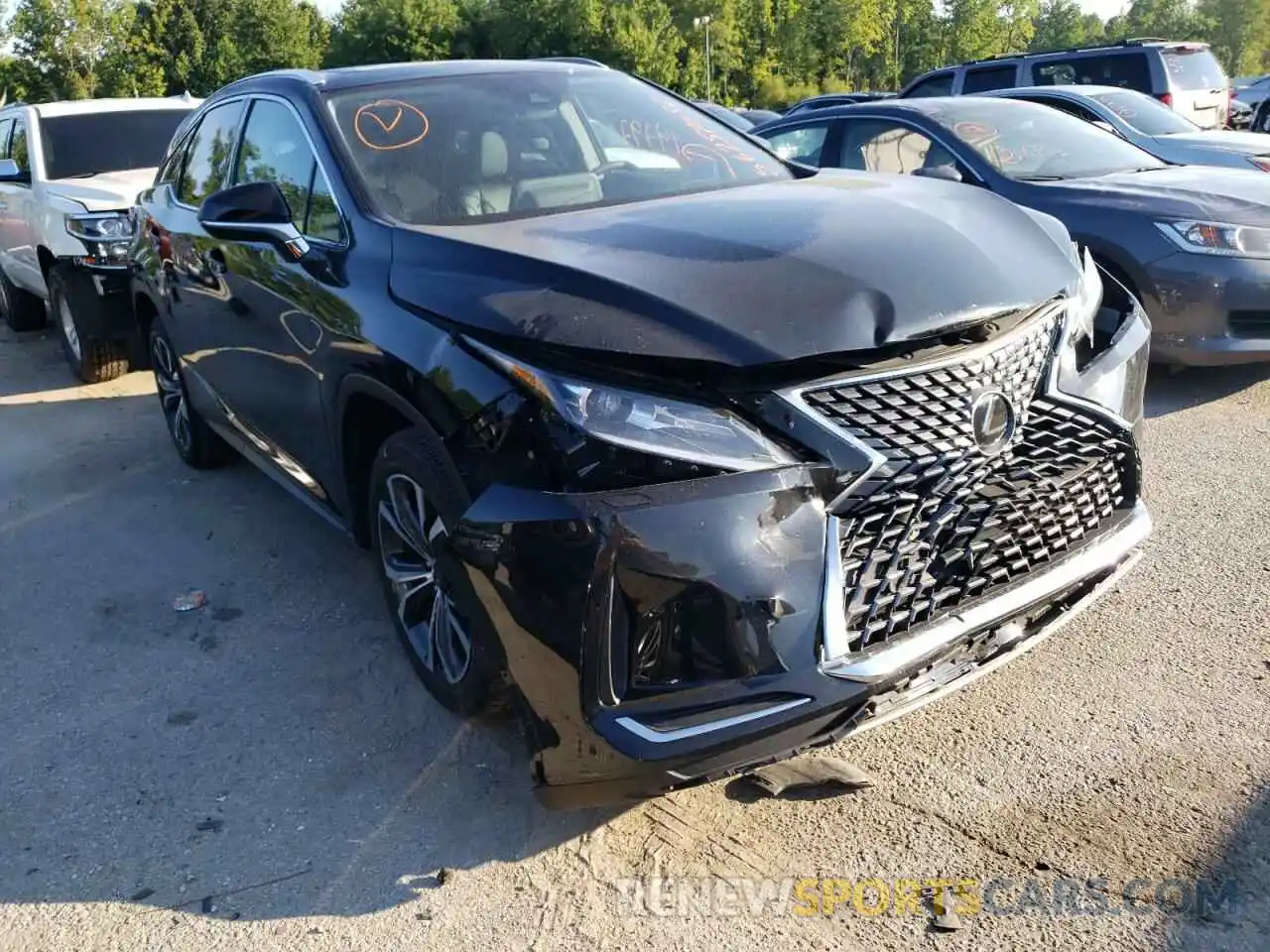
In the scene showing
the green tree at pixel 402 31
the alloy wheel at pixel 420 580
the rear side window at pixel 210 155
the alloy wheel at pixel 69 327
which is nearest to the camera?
the alloy wheel at pixel 420 580

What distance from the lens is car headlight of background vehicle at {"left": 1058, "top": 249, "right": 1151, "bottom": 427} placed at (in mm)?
2752

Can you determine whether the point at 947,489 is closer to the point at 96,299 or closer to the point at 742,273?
the point at 742,273

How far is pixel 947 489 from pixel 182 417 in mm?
4439

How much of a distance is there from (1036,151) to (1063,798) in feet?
16.6

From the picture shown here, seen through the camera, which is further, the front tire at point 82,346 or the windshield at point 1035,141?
the front tire at point 82,346

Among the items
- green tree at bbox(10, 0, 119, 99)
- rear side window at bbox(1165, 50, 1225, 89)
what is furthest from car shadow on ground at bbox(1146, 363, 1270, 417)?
green tree at bbox(10, 0, 119, 99)

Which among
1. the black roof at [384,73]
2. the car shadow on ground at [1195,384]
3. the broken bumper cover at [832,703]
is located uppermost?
the black roof at [384,73]

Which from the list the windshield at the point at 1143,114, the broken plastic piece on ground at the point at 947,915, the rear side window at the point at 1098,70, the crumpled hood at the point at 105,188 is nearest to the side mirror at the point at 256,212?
the broken plastic piece on ground at the point at 947,915

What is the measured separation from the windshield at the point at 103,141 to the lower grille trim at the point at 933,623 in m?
7.71

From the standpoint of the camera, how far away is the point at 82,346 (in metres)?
7.66

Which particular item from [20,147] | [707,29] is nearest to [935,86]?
[20,147]

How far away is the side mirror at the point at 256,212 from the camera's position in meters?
3.49

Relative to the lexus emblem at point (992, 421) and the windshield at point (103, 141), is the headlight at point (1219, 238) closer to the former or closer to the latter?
the lexus emblem at point (992, 421)

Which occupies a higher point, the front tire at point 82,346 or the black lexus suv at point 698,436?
the black lexus suv at point 698,436
